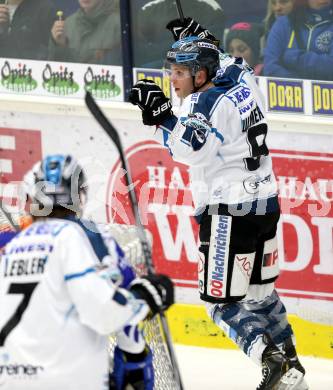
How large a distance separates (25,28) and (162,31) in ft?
2.87

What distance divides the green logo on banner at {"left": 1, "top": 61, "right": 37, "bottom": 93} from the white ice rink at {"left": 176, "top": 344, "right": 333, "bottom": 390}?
172 cm

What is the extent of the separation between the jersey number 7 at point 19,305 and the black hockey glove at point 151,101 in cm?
175

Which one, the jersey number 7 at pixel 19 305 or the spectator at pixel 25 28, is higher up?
the spectator at pixel 25 28

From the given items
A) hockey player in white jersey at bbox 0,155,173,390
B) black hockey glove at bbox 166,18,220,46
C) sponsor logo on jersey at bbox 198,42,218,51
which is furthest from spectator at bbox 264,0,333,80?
hockey player in white jersey at bbox 0,155,173,390

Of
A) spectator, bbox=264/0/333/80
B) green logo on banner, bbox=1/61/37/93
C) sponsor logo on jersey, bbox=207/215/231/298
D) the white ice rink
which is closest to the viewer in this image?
sponsor logo on jersey, bbox=207/215/231/298

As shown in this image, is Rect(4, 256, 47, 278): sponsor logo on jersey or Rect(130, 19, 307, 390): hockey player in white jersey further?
Rect(130, 19, 307, 390): hockey player in white jersey

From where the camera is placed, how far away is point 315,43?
630 cm

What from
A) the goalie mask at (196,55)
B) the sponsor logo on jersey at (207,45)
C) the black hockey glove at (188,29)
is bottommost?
the goalie mask at (196,55)

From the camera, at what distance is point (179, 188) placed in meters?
6.71

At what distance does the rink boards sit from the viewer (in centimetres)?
635

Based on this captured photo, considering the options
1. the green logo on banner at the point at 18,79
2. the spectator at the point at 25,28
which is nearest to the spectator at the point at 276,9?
the spectator at the point at 25,28

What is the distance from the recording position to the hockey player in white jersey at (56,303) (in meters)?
3.88

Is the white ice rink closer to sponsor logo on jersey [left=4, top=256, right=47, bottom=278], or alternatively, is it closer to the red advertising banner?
the red advertising banner

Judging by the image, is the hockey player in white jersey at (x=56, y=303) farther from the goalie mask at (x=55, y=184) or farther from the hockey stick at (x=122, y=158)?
the hockey stick at (x=122, y=158)
